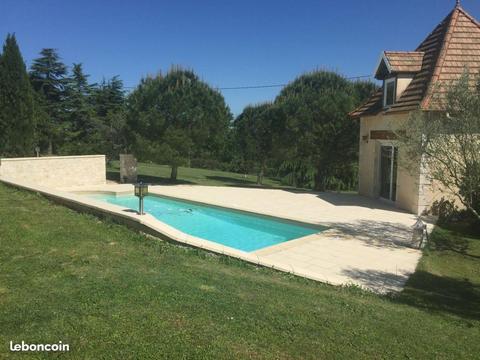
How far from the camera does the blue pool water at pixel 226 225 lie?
13.3 m

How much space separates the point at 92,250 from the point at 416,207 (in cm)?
1218

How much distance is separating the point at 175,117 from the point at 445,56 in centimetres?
1401

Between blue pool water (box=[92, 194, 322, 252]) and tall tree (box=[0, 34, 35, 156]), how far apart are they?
36.1 ft

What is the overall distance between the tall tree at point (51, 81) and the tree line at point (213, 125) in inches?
281

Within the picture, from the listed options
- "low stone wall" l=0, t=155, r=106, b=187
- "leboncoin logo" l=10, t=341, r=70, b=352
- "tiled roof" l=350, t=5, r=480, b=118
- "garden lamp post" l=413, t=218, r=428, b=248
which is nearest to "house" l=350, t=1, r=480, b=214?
"tiled roof" l=350, t=5, r=480, b=118

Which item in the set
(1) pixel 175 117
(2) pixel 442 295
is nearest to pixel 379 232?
(2) pixel 442 295

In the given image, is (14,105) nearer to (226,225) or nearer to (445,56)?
A: (226,225)

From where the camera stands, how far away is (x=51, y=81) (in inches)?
1633

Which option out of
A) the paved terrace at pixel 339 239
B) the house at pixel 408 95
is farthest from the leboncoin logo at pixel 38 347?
the house at pixel 408 95

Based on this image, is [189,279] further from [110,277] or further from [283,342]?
[283,342]

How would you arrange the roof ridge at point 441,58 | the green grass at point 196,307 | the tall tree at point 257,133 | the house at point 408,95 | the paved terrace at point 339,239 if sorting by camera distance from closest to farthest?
the green grass at point 196,307 < the paved terrace at point 339,239 < the roof ridge at point 441,58 < the house at point 408,95 < the tall tree at point 257,133

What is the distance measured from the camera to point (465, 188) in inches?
359

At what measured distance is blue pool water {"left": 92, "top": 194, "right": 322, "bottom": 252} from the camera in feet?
43.5

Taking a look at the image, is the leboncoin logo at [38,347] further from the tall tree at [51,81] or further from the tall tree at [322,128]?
the tall tree at [51,81]
